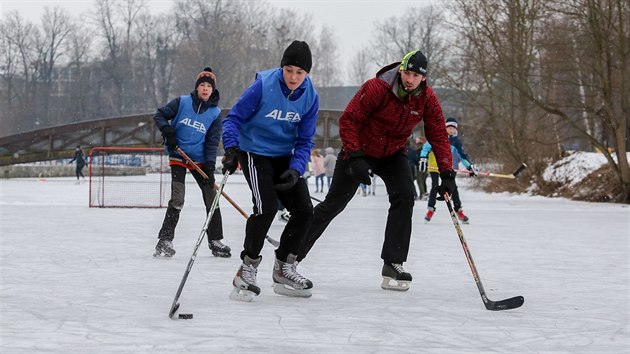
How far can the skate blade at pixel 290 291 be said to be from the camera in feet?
16.1

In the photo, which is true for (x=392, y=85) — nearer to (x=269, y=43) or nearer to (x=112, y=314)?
Result: (x=112, y=314)

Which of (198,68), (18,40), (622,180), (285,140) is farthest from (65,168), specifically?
(285,140)

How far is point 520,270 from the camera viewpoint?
6410 millimetres

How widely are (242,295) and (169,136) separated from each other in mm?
2512

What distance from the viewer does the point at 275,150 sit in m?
4.94

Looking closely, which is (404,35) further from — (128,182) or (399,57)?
(128,182)

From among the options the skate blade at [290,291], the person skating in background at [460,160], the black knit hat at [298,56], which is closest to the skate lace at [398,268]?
the skate blade at [290,291]

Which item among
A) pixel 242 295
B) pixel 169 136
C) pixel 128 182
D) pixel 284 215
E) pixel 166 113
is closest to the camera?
pixel 242 295

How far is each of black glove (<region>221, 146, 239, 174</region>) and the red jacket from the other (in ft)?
2.39

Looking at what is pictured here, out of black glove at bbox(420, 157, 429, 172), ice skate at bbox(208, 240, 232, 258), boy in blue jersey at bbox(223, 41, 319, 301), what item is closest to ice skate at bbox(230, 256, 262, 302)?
boy in blue jersey at bbox(223, 41, 319, 301)

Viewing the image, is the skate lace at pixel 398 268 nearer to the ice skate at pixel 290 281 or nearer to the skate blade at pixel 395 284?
the skate blade at pixel 395 284

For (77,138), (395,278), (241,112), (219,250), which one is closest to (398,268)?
(395,278)

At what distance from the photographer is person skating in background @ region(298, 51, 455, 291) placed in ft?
16.9

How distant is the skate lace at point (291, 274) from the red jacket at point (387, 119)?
75cm
